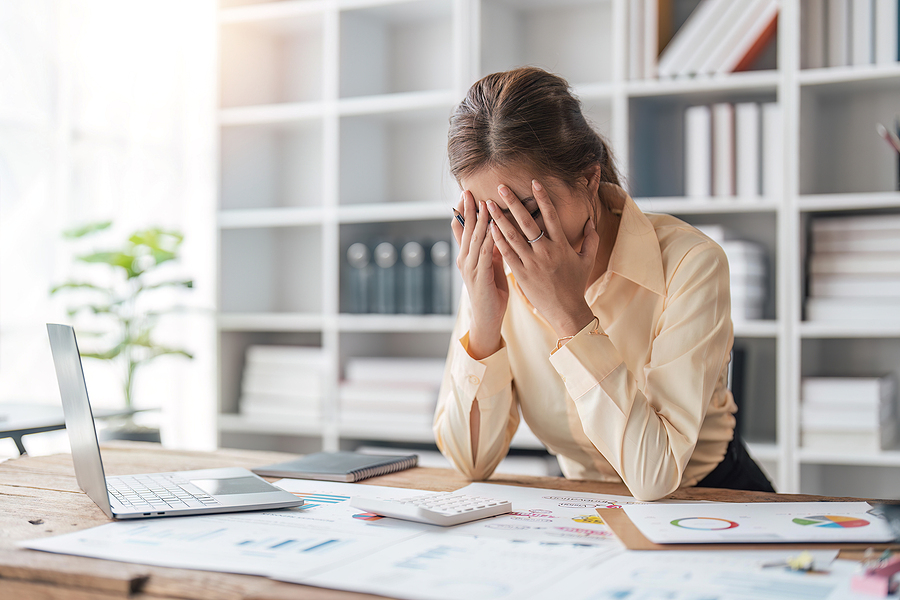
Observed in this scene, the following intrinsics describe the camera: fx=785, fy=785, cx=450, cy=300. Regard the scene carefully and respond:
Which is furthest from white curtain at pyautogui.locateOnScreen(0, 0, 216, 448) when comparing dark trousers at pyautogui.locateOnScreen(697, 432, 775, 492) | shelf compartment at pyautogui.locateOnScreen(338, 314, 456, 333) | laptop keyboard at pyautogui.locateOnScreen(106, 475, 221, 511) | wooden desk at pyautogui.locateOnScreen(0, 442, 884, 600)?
dark trousers at pyautogui.locateOnScreen(697, 432, 775, 492)

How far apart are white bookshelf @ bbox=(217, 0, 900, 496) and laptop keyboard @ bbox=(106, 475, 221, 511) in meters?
1.42

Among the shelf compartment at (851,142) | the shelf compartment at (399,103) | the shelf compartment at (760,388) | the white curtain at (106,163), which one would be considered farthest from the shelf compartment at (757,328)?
the white curtain at (106,163)

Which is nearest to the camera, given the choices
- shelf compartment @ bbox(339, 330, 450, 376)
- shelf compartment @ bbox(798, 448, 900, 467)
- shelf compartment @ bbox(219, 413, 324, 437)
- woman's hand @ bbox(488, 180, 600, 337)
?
woman's hand @ bbox(488, 180, 600, 337)

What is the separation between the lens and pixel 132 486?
1.07 meters

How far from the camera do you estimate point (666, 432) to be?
1076 millimetres

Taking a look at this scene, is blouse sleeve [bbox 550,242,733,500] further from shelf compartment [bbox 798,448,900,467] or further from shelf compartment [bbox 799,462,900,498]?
shelf compartment [bbox 799,462,900,498]

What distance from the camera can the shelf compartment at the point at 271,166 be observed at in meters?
2.89

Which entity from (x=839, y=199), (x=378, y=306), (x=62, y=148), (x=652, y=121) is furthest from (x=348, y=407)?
(x=839, y=199)

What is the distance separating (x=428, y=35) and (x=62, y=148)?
1320 millimetres

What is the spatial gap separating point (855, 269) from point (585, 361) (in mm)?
1435

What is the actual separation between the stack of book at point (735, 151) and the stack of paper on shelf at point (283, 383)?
136 cm

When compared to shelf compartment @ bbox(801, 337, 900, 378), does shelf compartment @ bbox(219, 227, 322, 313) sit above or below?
above

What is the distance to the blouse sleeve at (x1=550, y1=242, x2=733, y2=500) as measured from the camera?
1.04 m

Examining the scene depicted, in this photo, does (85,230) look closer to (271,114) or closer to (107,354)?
(107,354)
